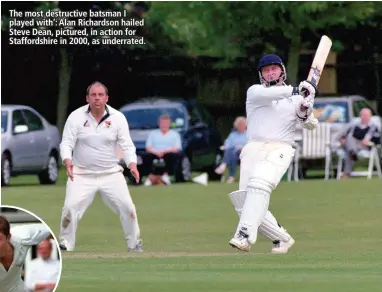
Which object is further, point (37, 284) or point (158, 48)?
point (158, 48)

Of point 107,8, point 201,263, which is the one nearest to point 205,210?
point 201,263

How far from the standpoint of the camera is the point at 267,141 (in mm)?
15281

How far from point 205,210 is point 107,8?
15404mm

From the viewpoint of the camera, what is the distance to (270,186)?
15109 millimetres

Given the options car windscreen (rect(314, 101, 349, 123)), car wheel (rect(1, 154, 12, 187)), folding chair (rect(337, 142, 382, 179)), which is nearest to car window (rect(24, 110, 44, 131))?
car wheel (rect(1, 154, 12, 187))

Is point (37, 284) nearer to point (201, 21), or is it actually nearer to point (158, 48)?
point (201, 21)

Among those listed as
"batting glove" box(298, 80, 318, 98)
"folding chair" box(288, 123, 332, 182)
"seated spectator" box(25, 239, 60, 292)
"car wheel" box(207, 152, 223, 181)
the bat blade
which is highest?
the bat blade

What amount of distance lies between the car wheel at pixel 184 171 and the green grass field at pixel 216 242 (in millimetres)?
876

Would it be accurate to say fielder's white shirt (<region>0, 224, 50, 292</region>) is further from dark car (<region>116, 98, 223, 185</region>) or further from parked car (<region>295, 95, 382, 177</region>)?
parked car (<region>295, 95, 382, 177</region>)

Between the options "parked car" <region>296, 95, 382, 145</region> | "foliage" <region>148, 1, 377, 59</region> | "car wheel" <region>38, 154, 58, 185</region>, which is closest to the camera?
"car wheel" <region>38, 154, 58, 185</region>

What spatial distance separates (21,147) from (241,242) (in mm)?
15067

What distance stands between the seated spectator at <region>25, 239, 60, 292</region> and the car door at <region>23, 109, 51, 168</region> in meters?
19.8

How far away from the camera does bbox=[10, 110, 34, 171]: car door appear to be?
29.2 metres

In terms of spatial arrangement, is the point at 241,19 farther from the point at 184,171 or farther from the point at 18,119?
the point at 18,119
